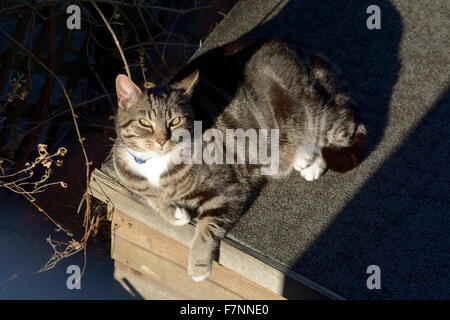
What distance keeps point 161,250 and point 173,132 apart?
2.77 ft

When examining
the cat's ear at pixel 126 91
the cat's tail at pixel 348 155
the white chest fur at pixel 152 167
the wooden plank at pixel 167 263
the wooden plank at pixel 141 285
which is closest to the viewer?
the cat's ear at pixel 126 91

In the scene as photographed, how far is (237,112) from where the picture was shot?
1.90 metres

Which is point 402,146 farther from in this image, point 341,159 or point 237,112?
point 237,112

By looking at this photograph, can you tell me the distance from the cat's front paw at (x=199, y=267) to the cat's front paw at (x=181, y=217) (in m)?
0.16

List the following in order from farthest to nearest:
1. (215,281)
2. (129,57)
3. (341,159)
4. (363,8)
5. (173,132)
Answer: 1. (129,57)
2. (363,8)
3. (215,281)
4. (341,159)
5. (173,132)

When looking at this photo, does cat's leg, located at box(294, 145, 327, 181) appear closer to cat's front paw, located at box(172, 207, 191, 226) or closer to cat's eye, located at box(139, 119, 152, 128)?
cat's front paw, located at box(172, 207, 191, 226)

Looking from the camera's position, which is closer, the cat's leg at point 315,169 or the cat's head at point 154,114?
the cat's head at point 154,114

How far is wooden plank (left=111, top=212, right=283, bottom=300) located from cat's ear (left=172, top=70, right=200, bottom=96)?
838 mm

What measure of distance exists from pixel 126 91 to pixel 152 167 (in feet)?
1.14

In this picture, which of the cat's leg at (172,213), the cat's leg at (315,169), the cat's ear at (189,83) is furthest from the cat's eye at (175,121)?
the cat's leg at (315,169)

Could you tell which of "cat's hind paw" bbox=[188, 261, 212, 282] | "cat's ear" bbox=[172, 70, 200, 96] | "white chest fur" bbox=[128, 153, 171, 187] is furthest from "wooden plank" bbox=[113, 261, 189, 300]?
"cat's ear" bbox=[172, 70, 200, 96]

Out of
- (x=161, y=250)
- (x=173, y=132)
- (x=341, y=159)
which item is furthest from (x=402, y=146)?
(x=161, y=250)

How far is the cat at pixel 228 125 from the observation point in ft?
5.83

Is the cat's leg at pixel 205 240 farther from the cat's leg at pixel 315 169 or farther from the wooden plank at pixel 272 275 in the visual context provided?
the cat's leg at pixel 315 169
